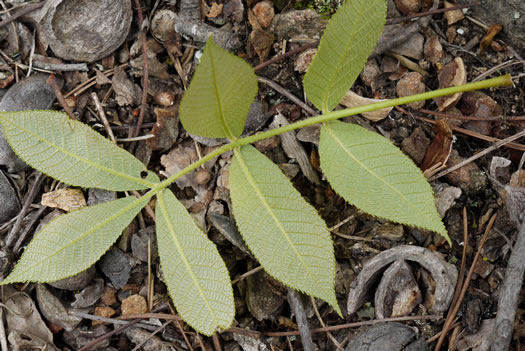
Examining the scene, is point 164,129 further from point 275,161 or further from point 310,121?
point 310,121

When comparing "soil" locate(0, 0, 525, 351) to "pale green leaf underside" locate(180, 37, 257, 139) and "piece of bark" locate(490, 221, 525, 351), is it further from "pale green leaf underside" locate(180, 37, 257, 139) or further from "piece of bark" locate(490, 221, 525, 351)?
"pale green leaf underside" locate(180, 37, 257, 139)

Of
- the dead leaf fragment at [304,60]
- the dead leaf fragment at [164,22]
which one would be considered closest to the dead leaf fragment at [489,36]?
the dead leaf fragment at [304,60]

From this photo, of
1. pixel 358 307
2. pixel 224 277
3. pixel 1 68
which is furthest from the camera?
pixel 1 68

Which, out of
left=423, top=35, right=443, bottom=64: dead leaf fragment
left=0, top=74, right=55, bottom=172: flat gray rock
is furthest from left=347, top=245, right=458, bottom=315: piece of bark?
left=0, top=74, right=55, bottom=172: flat gray rock

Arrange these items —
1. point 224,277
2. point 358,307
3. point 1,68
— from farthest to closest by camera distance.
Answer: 1. point 1,68
2. point 358,307
3. point 224,277

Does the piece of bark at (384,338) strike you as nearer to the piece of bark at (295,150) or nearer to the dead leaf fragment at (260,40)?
the piece of bark at (295,150)

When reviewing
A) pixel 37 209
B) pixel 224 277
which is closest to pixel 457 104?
pixel 224 277

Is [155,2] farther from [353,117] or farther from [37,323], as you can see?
[37,323]
